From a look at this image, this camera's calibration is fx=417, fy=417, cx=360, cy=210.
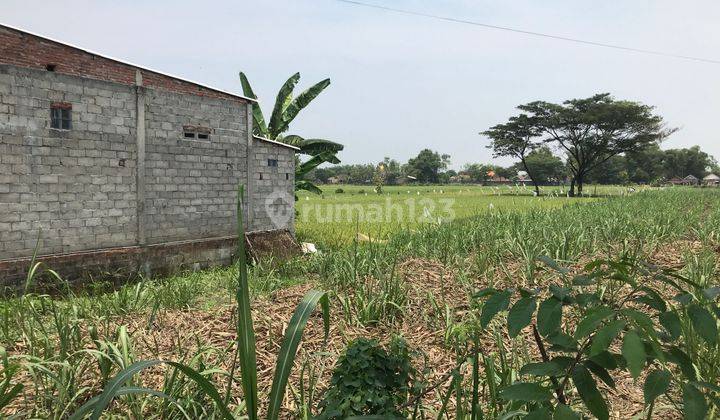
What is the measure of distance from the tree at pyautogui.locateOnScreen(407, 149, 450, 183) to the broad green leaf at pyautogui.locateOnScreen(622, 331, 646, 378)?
79469 millimetres

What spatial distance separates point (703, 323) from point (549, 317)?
0.35 m

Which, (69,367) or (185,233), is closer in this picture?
(69,367)

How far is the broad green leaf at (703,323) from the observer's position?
99cm

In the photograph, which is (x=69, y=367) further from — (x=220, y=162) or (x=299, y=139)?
(x=299, y=139)

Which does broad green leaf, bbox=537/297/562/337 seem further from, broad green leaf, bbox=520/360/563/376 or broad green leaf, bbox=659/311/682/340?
broad green leaf, bbox=659/311/682/340

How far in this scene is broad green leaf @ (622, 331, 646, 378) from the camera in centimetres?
82

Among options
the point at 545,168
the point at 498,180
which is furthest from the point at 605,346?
the point at 498,180

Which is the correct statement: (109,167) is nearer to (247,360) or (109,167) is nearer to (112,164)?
(112,164)

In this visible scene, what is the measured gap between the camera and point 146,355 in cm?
225

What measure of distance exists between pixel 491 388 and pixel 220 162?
29.5 feet

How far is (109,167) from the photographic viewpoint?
25.0 feet

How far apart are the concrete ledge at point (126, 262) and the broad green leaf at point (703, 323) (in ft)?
18.7

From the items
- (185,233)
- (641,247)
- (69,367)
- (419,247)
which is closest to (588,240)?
(641,247)

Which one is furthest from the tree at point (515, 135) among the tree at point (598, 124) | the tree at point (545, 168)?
the tree at point (545, 168)
